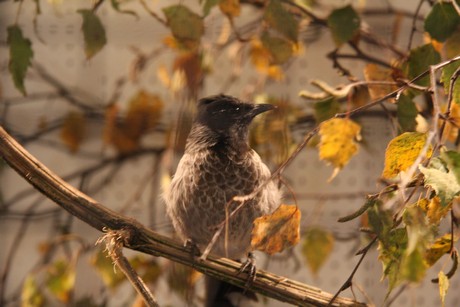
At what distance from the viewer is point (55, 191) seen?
131 cm

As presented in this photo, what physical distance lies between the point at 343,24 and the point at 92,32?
574 mm

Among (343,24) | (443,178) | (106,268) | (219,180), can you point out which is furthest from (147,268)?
(443,178)

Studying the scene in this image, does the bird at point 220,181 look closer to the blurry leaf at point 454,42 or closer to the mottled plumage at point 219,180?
the mottled plumage at point 219,180

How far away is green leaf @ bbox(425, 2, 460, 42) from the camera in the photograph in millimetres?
1262

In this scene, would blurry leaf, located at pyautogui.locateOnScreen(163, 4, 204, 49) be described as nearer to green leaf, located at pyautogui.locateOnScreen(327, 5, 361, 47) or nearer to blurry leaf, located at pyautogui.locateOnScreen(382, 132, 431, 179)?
green leaf, located at pyautogui.locateOnScreen(327, 5, 361, 47)

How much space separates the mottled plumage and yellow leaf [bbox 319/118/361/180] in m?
0.42

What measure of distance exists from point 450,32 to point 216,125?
77 centimetres

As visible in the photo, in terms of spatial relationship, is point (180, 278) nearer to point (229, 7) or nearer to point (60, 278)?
point (60, 278)

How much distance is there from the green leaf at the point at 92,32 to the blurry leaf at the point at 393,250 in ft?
2.51

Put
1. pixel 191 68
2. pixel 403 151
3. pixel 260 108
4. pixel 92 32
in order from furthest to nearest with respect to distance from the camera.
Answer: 1. pixel 191 68
2. pixel 260 108
3. pixel 92 32
4. pixel 403 151

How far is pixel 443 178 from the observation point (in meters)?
0.86

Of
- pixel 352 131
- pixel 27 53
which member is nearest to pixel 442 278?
pixel 352 131

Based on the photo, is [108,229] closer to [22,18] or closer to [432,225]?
[432,225]

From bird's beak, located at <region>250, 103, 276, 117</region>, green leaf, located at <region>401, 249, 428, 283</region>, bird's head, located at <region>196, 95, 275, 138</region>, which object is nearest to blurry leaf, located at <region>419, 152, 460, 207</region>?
green leaf, located at <region>401, 249, 428, 283</region>
